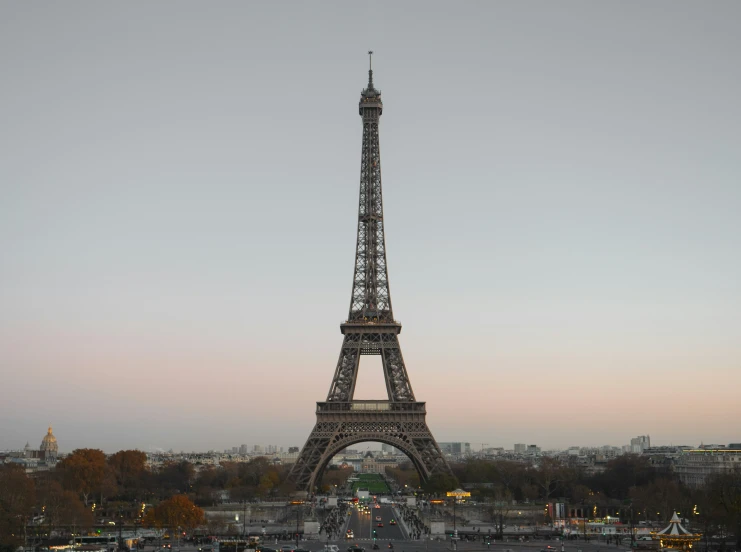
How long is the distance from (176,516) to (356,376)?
25533 millimetres

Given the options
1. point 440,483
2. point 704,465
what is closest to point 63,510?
point 440,483

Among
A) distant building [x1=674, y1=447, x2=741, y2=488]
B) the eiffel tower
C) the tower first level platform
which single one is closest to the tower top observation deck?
the eiffel tower

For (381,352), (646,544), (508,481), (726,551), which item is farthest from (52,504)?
(508,481)

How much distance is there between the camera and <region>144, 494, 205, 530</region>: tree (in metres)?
65.2

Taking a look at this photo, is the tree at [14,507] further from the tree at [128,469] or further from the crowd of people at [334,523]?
the tree at [128,469]

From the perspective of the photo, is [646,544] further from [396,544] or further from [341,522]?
[341,522]

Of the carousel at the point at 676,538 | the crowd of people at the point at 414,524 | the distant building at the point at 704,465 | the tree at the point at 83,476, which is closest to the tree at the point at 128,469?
the tree at the point at 83,476

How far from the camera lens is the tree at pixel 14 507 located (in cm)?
5203

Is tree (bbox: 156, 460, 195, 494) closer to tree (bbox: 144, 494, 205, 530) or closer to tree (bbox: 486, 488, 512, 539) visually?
tree (bbox: 486, 488, 512, 539)

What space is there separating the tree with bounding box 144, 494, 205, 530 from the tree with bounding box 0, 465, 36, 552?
29.2ft

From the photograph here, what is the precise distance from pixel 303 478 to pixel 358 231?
78.8 ft

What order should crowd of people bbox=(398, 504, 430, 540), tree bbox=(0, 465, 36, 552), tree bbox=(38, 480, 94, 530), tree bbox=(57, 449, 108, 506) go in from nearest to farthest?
tree bbox=(0, 465, 36, 552) < tree bbox=(38, 480, 94, 530) < crowd of people bbox=(398, 504, 430, 540) < tree bbox=(57, 449, 108, 506)

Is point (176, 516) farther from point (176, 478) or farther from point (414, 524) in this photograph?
point (176, 478)

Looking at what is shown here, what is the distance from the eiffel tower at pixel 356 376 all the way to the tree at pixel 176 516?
17.1m
